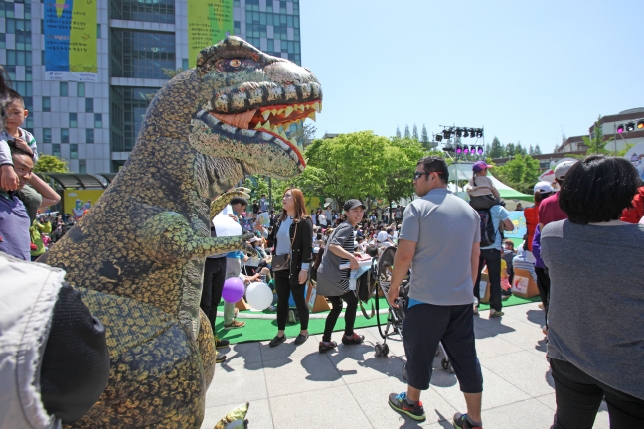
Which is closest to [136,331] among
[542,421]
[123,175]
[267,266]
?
[123,175]

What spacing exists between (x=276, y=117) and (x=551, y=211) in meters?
3.46

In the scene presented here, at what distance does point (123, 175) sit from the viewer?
1457 millimetres

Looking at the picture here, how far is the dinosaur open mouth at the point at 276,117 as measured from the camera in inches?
59.6

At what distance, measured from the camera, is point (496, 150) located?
364 feet

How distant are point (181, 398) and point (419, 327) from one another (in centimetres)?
169

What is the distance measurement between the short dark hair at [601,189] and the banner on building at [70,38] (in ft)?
119

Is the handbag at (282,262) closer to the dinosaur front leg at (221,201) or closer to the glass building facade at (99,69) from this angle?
the dinosaur front leg at (221,201)

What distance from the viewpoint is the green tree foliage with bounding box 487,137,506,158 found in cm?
11012

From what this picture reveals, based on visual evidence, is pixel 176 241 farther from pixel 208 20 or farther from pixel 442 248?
pixel 208 20

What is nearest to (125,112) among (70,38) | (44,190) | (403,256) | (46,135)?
(46,135)

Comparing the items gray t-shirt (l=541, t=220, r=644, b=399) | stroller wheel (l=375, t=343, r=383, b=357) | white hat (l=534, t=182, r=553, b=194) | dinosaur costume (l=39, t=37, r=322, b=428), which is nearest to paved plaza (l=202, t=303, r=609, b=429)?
stroller wheel (l=375, t=343, r=383, b=357)

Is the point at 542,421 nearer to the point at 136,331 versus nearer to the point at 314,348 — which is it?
the point at 314,348

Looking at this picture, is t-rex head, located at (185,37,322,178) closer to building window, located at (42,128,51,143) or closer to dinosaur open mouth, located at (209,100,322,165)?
dinosaur open mouth, located at (209,100,322,165)

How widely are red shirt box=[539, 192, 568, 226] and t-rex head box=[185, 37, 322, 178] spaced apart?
3.30m
